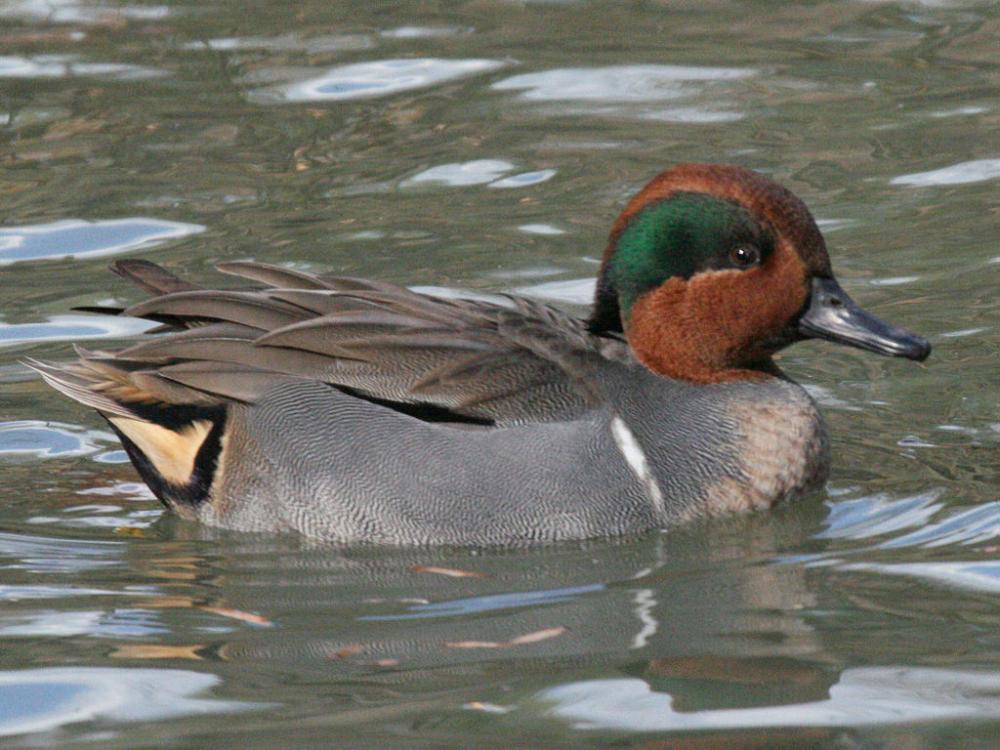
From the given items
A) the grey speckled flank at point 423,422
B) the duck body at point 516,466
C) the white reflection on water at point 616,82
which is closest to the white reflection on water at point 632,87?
the white reflection on water at point 616,82

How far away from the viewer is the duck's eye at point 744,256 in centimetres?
591

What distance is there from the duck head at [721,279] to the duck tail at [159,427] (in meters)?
1.30

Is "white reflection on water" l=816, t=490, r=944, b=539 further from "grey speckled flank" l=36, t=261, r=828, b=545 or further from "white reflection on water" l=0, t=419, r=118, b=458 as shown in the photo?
"white reflection on water" l=0, t=419, r=118, b=458

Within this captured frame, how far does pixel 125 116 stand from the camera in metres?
10.2

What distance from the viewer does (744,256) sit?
5.92 m

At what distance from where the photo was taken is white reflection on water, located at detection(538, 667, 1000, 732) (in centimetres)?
418

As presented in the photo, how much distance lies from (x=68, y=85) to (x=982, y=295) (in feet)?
17.2

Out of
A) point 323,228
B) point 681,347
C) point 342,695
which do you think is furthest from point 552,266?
point 342,695

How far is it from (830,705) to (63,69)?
25.1 ft

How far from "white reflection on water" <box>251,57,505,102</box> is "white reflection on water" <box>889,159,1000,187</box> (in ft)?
8.74

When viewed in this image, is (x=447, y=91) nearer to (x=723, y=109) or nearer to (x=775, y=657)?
(x=723, y=109)

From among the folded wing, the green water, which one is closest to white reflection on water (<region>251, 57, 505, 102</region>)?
the green water

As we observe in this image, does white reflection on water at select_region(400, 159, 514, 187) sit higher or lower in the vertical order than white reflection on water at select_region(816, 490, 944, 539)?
higher

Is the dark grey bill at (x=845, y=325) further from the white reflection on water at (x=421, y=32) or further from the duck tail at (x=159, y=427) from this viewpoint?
the white reflection on water at (x=421, y=32)
